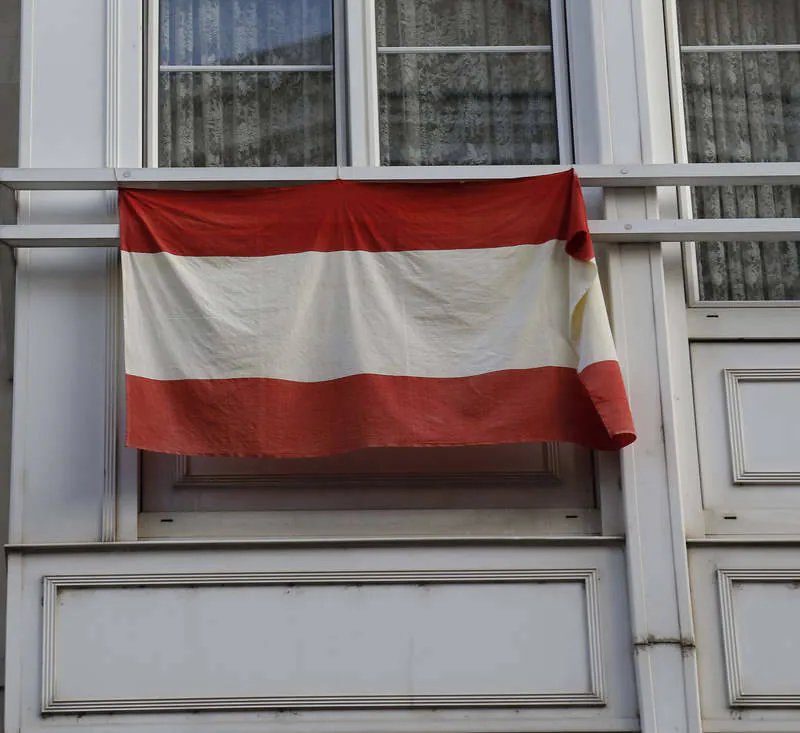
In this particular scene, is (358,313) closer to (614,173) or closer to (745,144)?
(614,173)

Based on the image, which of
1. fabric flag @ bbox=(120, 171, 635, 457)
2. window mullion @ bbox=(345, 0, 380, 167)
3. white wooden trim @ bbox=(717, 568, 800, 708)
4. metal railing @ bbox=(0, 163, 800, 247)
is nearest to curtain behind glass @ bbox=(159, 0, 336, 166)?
window mullion @ bbox=(345, 0, 380, 167)

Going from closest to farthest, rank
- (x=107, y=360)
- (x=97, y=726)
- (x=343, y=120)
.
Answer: (x=97, y=726), (x=107, y=360), (x=343, y=120)

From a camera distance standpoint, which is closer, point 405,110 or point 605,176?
point 605,176

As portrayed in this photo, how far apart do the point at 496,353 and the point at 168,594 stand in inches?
63.2

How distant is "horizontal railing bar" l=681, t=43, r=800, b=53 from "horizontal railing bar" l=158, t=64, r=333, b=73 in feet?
5.63

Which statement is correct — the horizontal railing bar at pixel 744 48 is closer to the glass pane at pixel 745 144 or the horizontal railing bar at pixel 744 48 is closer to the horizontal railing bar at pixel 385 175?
the glass pane at pixel 745 144

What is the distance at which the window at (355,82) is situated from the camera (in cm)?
566

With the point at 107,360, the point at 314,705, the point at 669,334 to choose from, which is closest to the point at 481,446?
the point at 669,334

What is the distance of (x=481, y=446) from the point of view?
522 cm

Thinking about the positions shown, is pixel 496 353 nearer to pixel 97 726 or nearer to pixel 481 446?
pixel 481 446

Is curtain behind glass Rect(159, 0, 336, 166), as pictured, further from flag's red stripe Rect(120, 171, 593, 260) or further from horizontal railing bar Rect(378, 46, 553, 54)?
flag's red stripe Rect(120, 171, 593, 260)

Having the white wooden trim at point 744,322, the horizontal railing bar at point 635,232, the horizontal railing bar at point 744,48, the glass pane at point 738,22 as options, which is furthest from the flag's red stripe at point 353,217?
the glass pane at point 738,22

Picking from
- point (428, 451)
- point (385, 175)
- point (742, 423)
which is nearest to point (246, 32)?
point (385, 175)

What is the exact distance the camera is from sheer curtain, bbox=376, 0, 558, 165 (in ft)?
18.7
